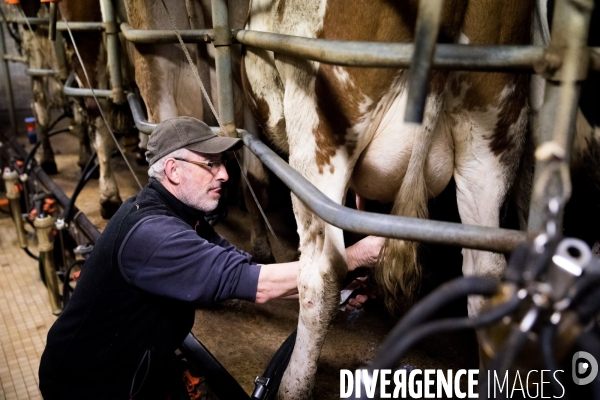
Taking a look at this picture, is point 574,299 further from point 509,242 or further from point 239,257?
point 239,257

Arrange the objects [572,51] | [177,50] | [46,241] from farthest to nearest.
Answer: [46,241] < [177,50] < [572,51]

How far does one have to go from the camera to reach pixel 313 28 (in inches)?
51.2

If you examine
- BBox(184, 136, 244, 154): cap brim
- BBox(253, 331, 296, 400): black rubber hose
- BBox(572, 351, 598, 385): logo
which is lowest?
BBox(253, 331, 296, 400): black rubber hose

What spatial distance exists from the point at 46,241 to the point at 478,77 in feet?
8.37

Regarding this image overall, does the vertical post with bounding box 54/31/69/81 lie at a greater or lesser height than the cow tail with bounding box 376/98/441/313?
greater

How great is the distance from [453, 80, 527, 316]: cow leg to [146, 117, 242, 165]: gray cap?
66cm

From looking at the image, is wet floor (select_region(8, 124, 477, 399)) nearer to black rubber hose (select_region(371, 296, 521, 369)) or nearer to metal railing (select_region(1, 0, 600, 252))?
metal railing (select_region(1, 0, 600, 252))

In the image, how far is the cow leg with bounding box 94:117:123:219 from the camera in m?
3.46

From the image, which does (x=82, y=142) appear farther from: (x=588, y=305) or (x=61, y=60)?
(x=588, y=305)

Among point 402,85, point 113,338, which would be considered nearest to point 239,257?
point 113,338

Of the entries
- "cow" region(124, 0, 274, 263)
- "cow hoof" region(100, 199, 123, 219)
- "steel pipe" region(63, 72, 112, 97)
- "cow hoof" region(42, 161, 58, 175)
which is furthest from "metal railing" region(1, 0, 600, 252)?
"cow hoof" region(42, 161, 58, 175)

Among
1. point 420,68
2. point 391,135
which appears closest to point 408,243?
point 391,135

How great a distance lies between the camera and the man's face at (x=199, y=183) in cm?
147

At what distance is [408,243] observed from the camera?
1335 millimetres
